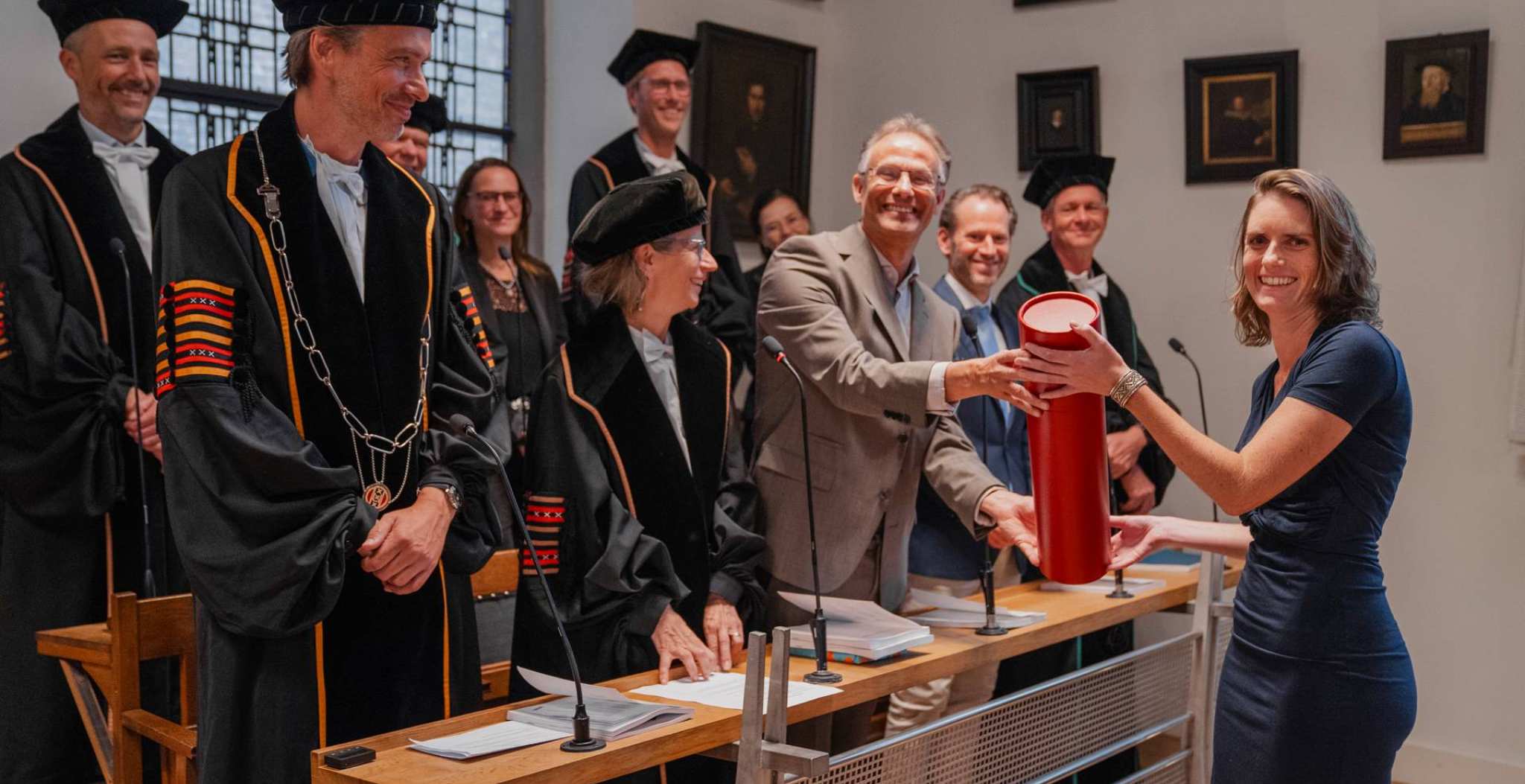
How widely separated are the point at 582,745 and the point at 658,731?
0.53 feet

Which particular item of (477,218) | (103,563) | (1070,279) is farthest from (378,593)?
(1070,279)

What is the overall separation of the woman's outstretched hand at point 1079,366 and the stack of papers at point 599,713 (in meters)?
0.88

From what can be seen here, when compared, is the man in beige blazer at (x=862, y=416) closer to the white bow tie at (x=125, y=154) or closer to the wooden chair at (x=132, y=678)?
the wooden chair at (x=132, y=678)

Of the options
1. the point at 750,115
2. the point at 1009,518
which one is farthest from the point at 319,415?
the point at 750,115

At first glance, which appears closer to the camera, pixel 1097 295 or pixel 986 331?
pixel 986 331

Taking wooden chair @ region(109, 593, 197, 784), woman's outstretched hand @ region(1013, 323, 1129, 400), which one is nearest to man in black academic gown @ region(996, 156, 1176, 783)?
woman's outstretched hand @ region(1013, 323, 1129, 400)

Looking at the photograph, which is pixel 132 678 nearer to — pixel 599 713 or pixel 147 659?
pixel 147 659

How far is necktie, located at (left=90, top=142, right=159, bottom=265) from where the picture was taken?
13.4 ft

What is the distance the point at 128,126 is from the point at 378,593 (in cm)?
228

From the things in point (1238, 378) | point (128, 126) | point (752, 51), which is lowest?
point (1238, 378)

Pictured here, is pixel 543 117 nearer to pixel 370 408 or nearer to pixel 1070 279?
pixel 1070 279

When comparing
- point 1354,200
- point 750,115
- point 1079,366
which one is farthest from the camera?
point 750,115

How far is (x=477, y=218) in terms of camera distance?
4.98m

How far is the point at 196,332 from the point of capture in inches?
93.0
